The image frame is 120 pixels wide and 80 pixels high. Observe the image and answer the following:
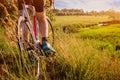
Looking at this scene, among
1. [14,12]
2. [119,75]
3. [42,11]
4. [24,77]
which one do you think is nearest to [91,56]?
[119,75]

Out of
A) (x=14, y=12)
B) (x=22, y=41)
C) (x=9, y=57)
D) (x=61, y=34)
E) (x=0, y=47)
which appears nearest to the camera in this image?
(x=22, y=41)

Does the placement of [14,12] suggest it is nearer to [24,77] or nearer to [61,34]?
[61,34]

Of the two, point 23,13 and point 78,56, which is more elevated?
point 23,13

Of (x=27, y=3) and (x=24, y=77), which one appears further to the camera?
(x=27, y=3)

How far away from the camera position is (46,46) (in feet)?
16.5

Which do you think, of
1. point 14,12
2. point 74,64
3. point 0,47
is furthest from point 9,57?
point 14,12

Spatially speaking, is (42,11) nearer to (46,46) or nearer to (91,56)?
(46,46)

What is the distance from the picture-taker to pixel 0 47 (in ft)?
21.4

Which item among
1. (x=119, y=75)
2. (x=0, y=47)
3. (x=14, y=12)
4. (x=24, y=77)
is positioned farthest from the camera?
(x=14, y=12)

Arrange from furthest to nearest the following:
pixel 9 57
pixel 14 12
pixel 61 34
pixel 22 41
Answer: pixel 14 12 < pixel 61 34 < pixel 9 57 < pixel 22 41

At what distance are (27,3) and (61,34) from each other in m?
1.84

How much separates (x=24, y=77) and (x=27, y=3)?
1414mm

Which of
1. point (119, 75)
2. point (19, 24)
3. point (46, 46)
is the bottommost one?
point (119, 75)

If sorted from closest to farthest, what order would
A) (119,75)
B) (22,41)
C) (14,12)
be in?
(22,41) < (119,75) < (14,12)
